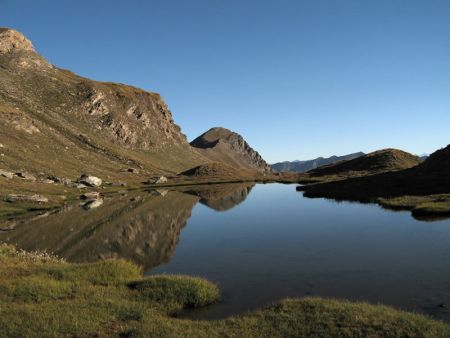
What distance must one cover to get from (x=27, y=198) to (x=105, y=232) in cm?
2811

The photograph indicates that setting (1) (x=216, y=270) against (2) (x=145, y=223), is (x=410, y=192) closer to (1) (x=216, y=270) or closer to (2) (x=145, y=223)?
(2) (x=145, y=223)

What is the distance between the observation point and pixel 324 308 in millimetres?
19328

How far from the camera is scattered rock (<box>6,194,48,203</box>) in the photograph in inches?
2694

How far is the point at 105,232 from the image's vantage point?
51.9 meters

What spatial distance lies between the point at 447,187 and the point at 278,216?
34.9m

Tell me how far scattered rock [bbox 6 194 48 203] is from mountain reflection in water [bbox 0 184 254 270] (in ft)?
15.8

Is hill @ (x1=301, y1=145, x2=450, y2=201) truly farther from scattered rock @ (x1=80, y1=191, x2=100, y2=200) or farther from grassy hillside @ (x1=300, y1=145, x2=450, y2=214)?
scattered rock @ (x1=80, y1=191, x2=100, y2=200)

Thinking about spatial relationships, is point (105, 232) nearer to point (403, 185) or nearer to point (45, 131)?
point (403, 185)

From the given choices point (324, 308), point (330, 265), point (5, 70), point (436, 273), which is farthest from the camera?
point (5, 70)

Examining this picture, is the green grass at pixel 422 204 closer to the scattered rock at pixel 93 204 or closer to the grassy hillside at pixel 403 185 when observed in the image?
the grassy hillside at pixel 403 185

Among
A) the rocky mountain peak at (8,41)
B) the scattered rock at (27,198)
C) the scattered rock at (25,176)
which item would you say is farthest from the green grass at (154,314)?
the rocky mountain peak at (8,41)

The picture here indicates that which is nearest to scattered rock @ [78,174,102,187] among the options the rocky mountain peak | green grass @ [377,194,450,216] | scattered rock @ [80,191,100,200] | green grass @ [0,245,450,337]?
scattered rock @ [80,191,100,200]

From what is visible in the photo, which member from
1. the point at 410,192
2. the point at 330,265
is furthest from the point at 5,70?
the point at 330,265

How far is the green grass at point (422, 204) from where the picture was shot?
182 feet
